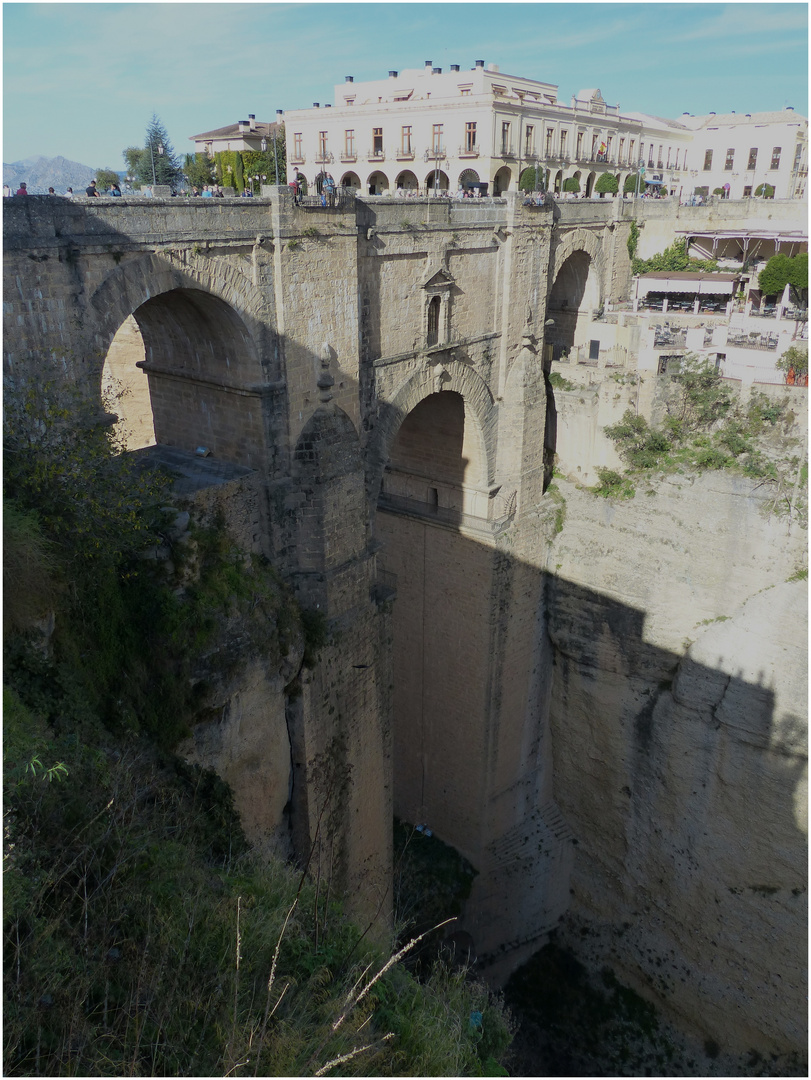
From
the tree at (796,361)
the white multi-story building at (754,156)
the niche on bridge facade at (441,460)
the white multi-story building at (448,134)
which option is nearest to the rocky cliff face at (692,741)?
the niche on bridge facade at (441,460)

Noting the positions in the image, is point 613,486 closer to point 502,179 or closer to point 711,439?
point 711,439

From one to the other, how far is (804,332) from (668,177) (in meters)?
28.7

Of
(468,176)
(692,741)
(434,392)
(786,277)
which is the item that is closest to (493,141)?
(468,176)

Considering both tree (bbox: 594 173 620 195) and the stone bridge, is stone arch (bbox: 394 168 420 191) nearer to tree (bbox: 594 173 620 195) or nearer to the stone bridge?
tree (bbox: 594 173 620 195)

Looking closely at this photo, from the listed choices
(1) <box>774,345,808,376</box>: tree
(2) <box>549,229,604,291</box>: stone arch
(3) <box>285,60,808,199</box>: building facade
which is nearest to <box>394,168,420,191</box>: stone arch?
(3) <box>285,60,808,199</box>: building facade

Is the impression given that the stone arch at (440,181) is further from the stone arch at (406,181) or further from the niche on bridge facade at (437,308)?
the niche on bridge facade at (437,308)

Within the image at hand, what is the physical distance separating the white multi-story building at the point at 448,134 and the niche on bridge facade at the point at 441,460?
1486 cm

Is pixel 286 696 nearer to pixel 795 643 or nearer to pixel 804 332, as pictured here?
pixel 795 643

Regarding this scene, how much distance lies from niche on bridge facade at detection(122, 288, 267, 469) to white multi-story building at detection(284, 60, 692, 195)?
19.7 metres

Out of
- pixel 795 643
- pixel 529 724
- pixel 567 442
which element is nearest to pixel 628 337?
pixel 567 442

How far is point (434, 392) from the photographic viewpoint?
1529 cm

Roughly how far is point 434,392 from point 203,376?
496 centimetres

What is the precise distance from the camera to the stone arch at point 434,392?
46.0 feet

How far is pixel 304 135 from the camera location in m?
34.2
